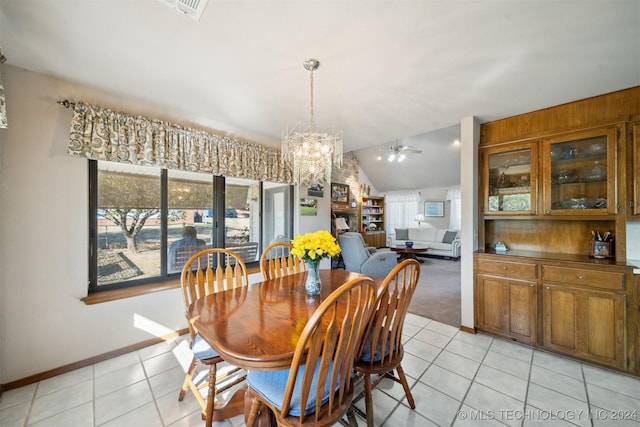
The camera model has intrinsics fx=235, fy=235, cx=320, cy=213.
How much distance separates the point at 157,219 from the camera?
2.59 meters

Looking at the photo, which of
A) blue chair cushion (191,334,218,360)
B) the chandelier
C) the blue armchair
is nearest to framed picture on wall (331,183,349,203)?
the blue armchair

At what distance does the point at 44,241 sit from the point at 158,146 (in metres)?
1.19

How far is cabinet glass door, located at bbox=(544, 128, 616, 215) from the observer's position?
2.16 meters

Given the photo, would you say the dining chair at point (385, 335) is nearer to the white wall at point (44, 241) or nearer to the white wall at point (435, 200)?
the white wall at point (44, 241)

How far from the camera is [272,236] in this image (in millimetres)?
3756

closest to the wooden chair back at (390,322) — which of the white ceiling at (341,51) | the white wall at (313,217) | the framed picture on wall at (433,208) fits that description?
the white ceiling at (341,51)

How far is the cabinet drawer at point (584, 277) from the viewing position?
1950mm

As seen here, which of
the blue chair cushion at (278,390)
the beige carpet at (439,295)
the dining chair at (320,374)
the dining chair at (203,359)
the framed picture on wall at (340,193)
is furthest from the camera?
the framed picture on wall at (340,193)

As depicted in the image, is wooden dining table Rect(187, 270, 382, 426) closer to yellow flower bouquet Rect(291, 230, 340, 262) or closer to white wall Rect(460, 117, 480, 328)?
yellow flower bouquet Rect(291, 230, 340, 262)

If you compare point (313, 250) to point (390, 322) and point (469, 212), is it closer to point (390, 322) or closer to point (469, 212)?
point (390, 322)

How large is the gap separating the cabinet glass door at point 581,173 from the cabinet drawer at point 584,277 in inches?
23.2

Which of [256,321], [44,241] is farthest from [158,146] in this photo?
[256,321]

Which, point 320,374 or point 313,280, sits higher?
point 313,280

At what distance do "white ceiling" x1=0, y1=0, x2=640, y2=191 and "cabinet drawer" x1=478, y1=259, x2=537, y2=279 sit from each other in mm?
1632
